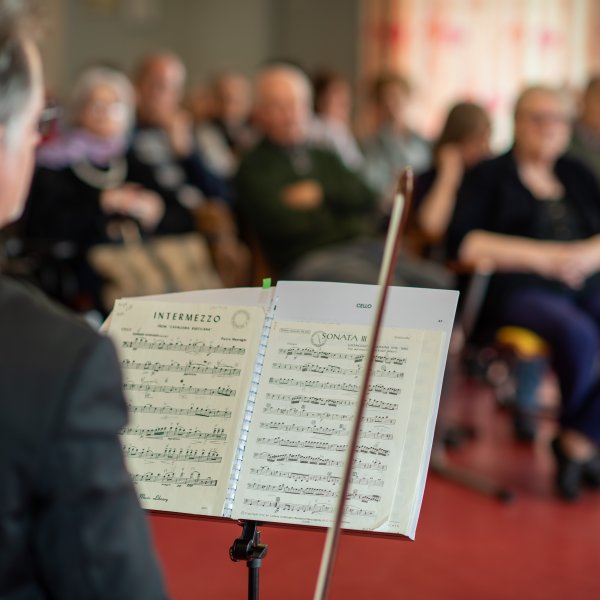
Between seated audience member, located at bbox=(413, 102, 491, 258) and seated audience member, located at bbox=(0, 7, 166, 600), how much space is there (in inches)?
113

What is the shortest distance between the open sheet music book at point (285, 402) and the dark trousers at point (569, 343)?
6.59 ft

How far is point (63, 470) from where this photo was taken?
33.1 inches

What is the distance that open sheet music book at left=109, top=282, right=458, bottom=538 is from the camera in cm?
131

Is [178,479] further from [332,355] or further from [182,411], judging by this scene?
[332,355]

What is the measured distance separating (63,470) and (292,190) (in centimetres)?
335

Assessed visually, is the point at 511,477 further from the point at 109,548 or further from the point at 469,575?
the point at 109,548

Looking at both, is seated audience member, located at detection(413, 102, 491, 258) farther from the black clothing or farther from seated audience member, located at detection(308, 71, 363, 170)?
seated audience member, located at detection(308, 71, 363, 170)

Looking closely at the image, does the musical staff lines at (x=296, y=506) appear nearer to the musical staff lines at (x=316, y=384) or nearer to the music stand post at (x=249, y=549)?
the music stand post at (x=249, y=549)

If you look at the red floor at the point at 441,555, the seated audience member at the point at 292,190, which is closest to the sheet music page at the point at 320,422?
the red floor at the point at 441,555

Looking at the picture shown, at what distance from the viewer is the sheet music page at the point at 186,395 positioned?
133 cm

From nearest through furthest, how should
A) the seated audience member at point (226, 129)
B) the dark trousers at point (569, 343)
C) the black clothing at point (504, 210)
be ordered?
the dark trousers at point (569, 343), the black clothing at point (504, 210), the seated audience member at point (226, 129)

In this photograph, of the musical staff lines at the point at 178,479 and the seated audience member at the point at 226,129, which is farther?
the seated audience member at the point at 226,129

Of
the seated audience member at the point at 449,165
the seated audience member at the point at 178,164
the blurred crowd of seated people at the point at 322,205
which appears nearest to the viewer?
the blurred crowd of seated people at the point at 322,205

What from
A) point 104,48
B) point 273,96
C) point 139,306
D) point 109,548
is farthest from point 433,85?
point 109,548
